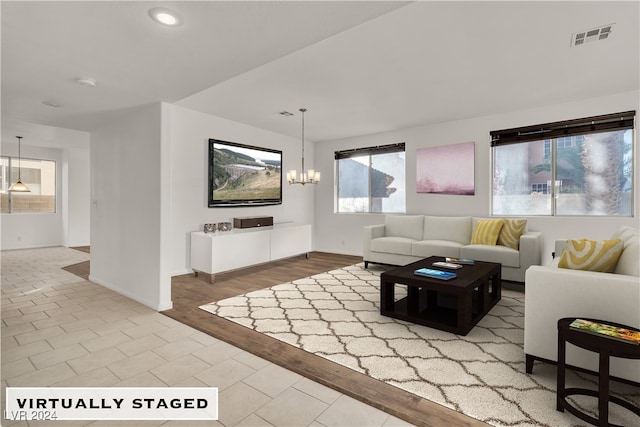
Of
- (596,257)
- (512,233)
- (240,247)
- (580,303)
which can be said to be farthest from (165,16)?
(512,233)

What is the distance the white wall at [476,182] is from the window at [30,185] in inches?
269

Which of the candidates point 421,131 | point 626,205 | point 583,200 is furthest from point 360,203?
point 626,205

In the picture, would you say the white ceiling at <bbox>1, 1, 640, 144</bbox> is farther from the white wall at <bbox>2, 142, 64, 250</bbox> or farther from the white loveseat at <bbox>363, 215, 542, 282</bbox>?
the white wall at <bbox>2, 142, 64, 250</bbox>

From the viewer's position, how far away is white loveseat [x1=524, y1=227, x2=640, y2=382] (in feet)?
5.82

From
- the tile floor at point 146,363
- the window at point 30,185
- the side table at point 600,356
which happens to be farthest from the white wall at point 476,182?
the window at point 30,185

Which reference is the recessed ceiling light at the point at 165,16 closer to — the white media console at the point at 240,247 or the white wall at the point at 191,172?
the white wall at the point at 191,172

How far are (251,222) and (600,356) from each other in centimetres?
468

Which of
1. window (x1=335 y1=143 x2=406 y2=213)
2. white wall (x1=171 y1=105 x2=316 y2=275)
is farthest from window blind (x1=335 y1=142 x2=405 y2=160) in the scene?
white wall (x1=171 y1=105 x2=316 y2=275)

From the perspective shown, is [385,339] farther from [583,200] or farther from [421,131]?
[421,131]

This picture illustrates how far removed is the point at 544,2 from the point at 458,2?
626 mm

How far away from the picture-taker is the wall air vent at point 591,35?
2.67 meters

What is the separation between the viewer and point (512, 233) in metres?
4.44

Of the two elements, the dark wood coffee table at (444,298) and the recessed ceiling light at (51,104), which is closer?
the dark wood coffee table at (444,298)

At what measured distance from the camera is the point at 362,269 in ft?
17.4
